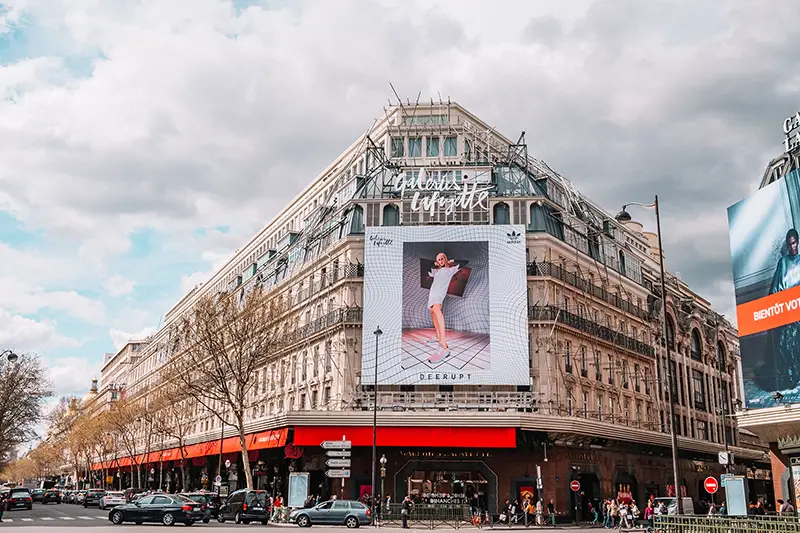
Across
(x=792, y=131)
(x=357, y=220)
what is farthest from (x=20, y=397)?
(x=792, y=131)

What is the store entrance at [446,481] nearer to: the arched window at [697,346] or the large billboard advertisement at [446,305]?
the large billboard advertisement at [446,305]

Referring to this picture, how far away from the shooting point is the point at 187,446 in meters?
72.5

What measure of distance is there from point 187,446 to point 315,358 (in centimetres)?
2485

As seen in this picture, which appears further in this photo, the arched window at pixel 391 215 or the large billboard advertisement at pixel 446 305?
the arched window at pixel 391 215

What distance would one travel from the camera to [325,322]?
53.7 m

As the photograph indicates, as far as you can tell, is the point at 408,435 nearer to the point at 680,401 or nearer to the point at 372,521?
the point at 372,521

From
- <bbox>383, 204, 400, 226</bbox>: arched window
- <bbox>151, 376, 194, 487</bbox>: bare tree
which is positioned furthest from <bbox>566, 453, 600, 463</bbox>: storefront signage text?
<bbox>151, 376, 194, 487</bbox>: bare tree

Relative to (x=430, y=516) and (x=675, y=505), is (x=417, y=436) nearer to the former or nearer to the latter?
(x=430, y=516)

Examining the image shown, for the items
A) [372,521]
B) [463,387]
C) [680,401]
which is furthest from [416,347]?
[680,401]

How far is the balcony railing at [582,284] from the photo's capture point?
51719mm

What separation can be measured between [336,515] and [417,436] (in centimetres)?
1005

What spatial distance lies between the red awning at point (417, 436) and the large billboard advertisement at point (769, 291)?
556 inches

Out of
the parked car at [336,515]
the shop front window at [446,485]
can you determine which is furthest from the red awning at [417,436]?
the parked car at [336,515]

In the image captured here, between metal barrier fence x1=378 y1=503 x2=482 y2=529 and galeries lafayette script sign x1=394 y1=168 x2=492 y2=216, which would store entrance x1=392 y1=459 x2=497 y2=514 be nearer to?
metal barrier fence x1=378 y1=503 x2=482 y2=529
